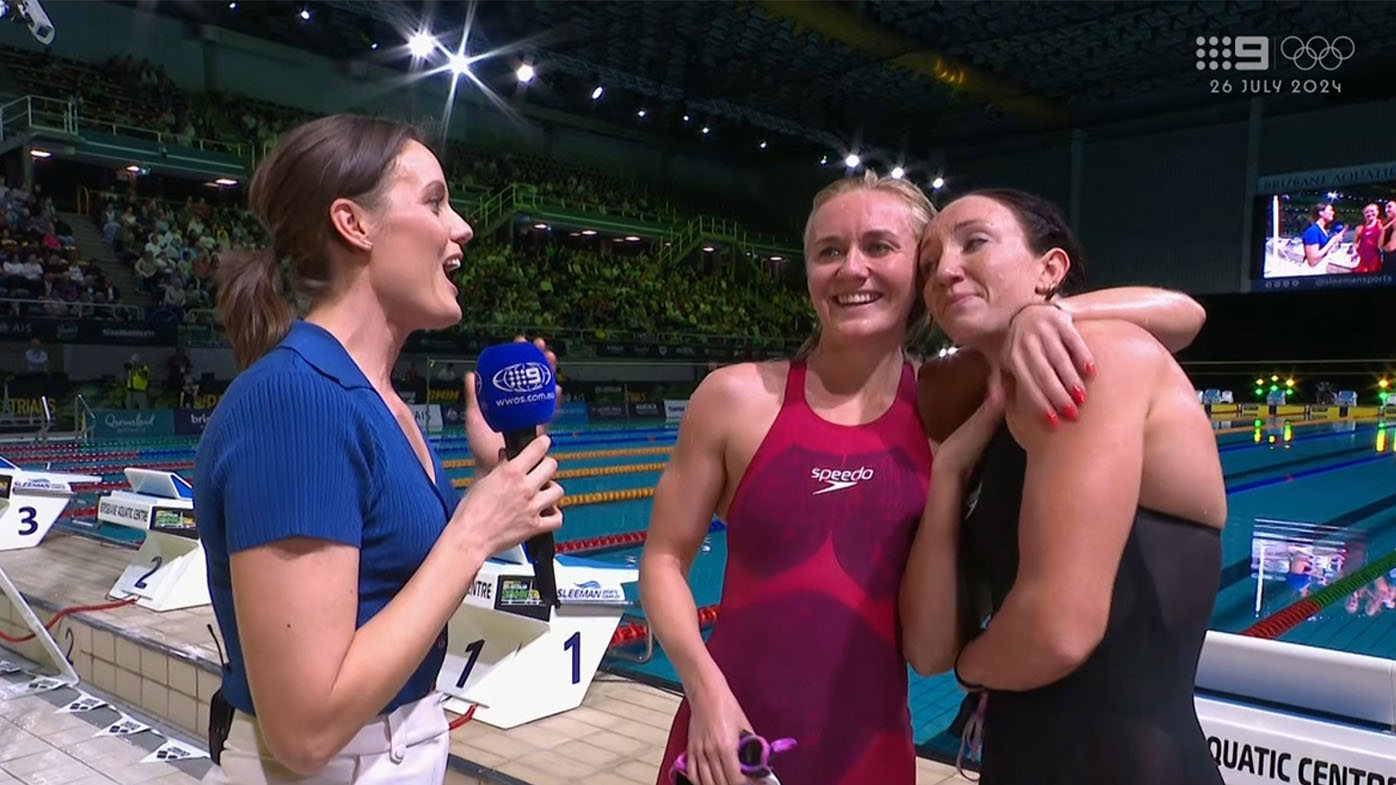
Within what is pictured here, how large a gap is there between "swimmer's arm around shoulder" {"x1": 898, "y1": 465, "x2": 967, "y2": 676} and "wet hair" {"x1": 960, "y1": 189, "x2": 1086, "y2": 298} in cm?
32

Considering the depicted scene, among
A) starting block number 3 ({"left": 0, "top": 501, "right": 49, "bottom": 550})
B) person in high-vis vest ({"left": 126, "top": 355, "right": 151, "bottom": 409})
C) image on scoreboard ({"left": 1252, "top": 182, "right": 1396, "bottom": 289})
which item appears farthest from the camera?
A: image on scoreboard ({"left": 1252, "top": 182, "right": 1396, "bottom": 289})

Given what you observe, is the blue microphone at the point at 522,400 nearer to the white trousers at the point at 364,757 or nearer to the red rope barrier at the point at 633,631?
the white trousers at the point at 364,757

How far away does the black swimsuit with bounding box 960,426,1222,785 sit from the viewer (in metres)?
1.11

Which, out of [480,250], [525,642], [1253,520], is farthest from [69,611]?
[480,250]

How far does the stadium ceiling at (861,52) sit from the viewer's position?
1608 cm

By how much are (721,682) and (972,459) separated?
0.51m

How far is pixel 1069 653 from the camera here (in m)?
1.06

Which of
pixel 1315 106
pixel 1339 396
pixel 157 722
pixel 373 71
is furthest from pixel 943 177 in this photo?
pixel 157 722

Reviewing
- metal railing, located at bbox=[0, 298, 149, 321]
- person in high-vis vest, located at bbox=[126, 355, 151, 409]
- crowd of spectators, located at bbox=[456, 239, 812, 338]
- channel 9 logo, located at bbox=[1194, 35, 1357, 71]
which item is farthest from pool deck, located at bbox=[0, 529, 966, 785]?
channel 9 logo, located at bbox=[1194, 35, 1357, 71]

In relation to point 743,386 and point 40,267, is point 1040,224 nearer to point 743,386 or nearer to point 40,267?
point 743,386

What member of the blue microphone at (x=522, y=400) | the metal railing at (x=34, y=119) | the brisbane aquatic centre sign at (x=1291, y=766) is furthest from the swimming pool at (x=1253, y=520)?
the metal railing at (x=34, y=119)

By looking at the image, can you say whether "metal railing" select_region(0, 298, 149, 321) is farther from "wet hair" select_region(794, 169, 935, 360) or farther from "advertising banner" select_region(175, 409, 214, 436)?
"wet hair" select_region(794, 169, 935, 360)

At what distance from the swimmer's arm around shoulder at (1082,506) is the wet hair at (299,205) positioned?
35.7 inches

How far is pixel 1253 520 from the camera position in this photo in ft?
25.0
